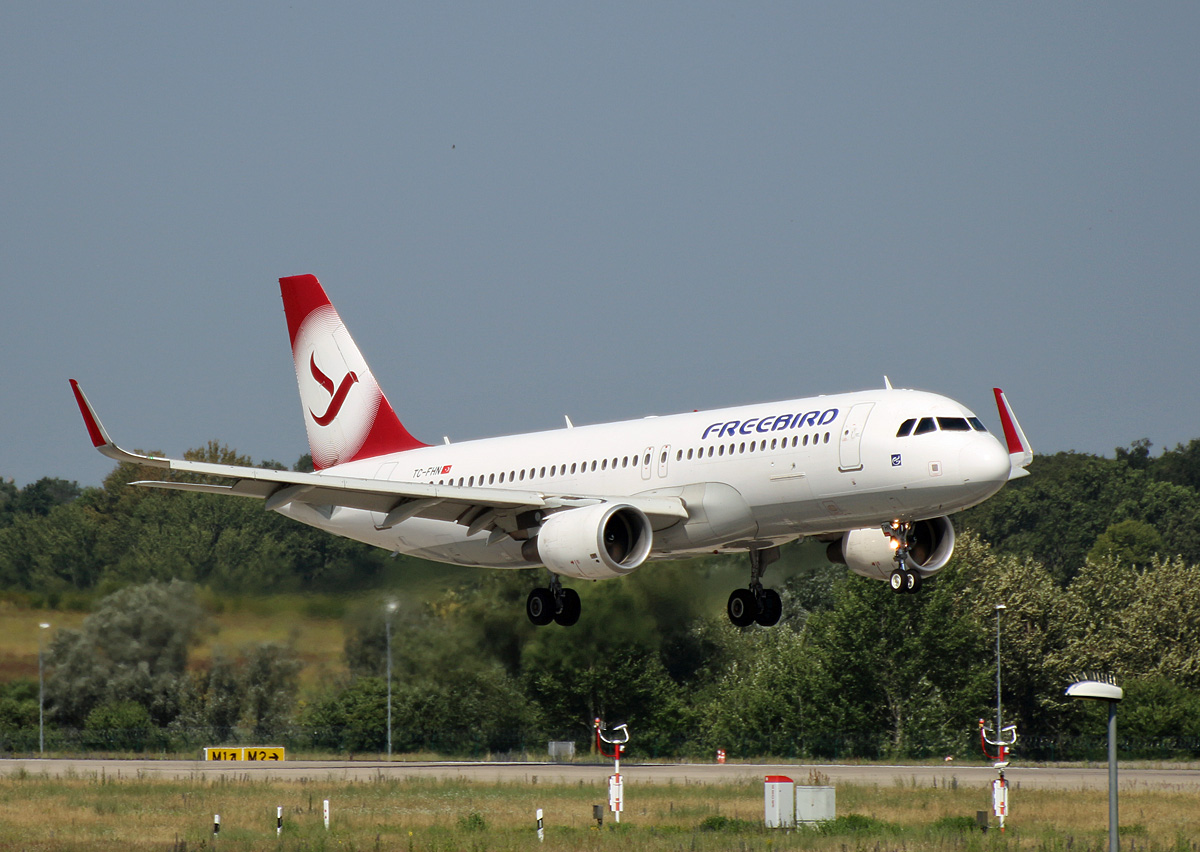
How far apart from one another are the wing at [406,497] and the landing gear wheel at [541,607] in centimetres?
175

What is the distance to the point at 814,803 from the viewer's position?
39688 mm

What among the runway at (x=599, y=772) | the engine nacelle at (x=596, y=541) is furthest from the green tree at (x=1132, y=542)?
the engine nacelle at (x=596, y=541)

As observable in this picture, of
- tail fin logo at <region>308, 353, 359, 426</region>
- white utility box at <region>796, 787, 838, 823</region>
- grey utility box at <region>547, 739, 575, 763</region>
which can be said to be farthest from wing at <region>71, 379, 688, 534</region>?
grey utility box at <region>547, 739, 575, 763</region>

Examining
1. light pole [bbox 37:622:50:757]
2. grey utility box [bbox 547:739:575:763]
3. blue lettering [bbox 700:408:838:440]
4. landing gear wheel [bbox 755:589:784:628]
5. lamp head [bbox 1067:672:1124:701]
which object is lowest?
grey utility box [bbox 547:739:575:763]

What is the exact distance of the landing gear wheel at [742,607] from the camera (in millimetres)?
41938

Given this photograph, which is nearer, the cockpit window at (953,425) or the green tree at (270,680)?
the cockpit window at (953,425)

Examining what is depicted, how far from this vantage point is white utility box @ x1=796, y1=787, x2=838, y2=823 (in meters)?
39.6

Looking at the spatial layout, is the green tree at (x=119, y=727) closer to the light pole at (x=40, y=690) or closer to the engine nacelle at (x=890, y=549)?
the light pole at (x=40, y=690)

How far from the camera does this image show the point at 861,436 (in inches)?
1377

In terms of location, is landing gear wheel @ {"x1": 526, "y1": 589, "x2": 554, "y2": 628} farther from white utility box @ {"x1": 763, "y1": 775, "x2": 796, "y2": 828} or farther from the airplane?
white utility box @ {"x1": 763, "y1": 775, "x2": 796, "y2": 828}

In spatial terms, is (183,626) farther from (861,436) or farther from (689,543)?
(861,436)

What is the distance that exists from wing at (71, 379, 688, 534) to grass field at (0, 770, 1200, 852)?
7.23 metres

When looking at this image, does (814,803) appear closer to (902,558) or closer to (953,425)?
(902,558)

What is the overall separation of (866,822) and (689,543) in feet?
26.4
